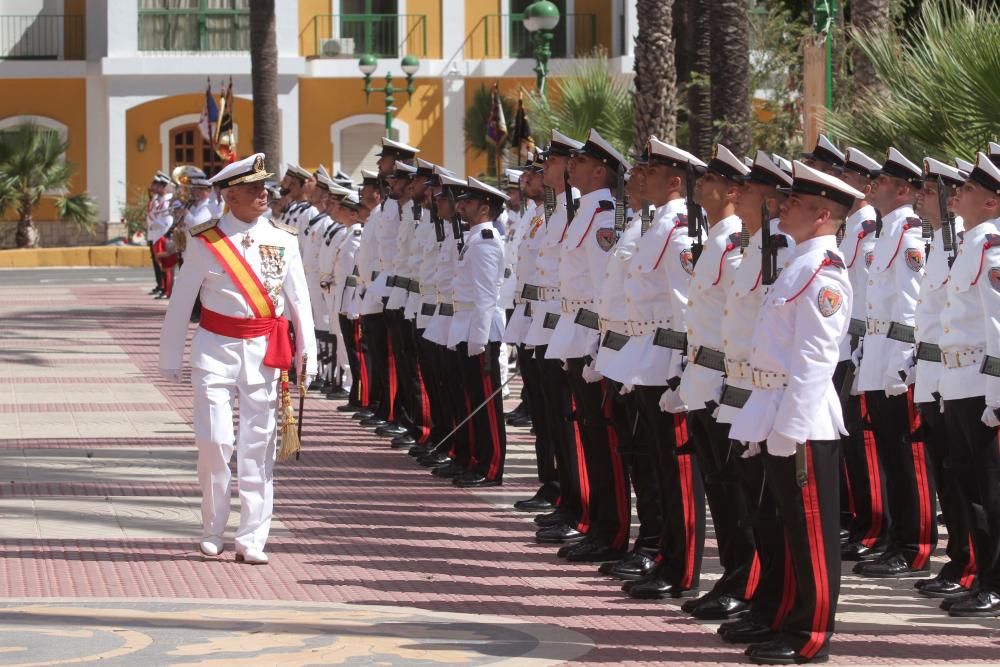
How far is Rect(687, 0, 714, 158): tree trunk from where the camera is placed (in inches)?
705

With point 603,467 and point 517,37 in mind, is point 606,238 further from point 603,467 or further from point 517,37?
point 517,37

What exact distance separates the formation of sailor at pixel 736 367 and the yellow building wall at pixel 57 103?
38.1 meters

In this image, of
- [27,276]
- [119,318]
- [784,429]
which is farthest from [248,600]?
[27,276]

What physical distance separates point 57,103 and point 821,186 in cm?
4393

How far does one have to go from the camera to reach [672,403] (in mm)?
9078

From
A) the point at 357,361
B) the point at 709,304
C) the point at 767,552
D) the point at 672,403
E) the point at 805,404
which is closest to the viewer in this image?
the point at 805,404

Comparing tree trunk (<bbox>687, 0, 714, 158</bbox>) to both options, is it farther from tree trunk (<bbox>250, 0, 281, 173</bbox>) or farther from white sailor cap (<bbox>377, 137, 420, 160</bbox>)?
tree trunk (<bbox>250, 0, 281, 173</bbox>)

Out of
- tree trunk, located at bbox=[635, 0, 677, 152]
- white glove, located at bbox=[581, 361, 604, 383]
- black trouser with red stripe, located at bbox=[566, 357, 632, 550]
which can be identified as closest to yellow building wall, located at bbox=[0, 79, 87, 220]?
tree trunk, located at bbox=[635, 0, 677, 152]

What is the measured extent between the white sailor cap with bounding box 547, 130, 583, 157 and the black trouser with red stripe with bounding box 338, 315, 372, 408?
6.20m

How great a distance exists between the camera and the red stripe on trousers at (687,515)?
357 inches

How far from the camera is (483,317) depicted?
1301cm

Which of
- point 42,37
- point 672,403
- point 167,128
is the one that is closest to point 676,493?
point 672,403

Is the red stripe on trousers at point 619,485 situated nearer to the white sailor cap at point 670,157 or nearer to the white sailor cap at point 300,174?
the white sailor cap at point 670,157

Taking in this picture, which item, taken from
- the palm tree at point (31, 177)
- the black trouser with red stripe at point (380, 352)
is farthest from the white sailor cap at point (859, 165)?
the palm tree at point (31, 177)
